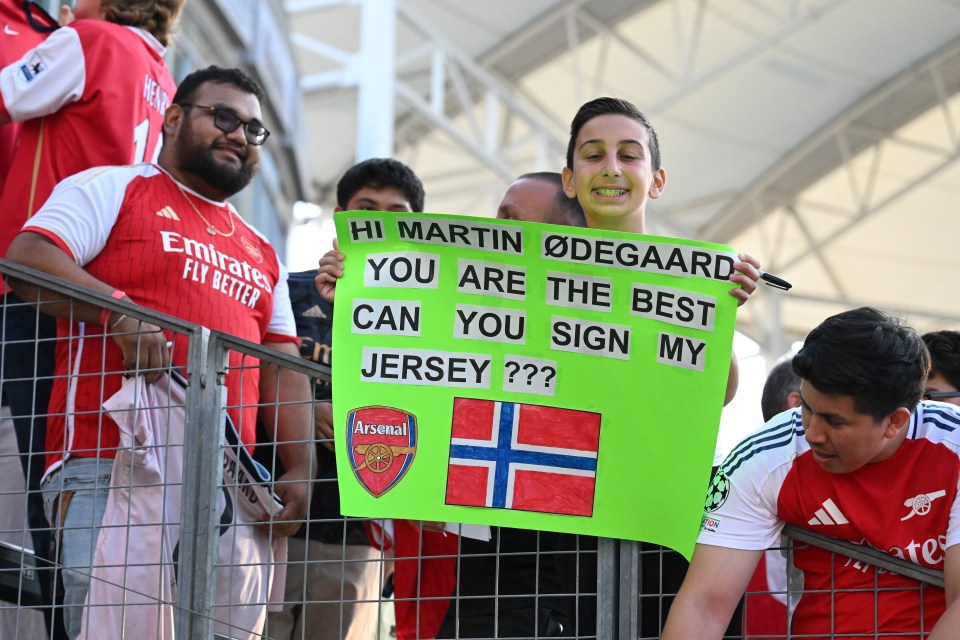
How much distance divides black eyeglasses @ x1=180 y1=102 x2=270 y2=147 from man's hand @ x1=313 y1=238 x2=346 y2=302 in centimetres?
93

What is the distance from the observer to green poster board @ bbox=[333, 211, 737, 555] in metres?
3.29

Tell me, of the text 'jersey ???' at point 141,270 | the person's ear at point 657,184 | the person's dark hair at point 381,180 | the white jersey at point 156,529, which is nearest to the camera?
the white jersey at point 156,529

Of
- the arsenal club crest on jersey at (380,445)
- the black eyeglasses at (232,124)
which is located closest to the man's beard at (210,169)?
the black eyeglasses at (232,124)

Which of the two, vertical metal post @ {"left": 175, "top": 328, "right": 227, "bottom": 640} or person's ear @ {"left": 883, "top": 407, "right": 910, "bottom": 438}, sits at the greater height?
person's ear @ {"left": 883, "top": 407, "right": 910, "bottom": 438}

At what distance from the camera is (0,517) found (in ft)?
12.7

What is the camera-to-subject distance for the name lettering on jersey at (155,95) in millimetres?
4496

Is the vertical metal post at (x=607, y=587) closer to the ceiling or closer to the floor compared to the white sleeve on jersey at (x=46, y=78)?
closer to the floor

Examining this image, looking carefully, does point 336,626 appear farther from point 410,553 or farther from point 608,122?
point 608,122

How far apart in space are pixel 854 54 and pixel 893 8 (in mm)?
933

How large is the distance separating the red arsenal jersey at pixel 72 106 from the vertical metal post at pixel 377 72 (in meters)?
8.82

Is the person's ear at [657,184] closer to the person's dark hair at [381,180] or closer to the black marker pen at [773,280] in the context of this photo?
the black marker pen at [773,280]

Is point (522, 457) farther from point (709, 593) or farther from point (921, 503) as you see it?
point (921, 503)

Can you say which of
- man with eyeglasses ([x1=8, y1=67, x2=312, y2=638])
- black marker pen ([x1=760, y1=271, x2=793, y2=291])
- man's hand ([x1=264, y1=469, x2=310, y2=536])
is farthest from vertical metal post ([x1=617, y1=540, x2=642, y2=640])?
man's hand ([x1=264, y1=469, x2=310, y2=536])

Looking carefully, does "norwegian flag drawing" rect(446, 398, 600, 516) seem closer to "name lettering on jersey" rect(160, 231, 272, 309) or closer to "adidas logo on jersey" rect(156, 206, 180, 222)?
"name lettering on jersey" rect(160, 231, 272, 309)
